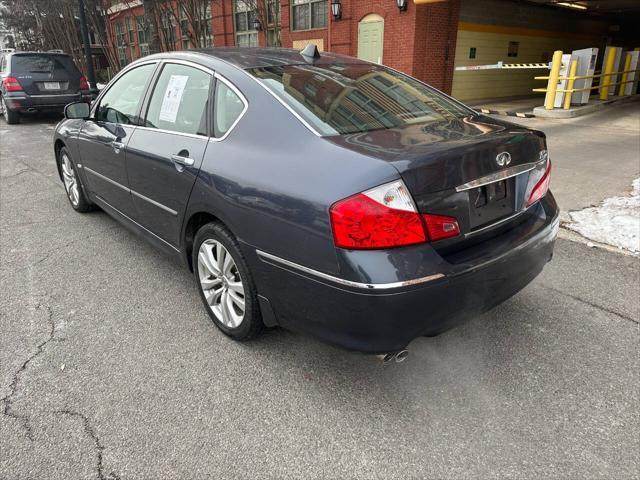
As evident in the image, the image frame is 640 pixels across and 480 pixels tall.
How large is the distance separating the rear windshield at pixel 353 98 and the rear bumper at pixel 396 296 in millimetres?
769

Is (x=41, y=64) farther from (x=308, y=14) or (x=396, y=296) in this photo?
(x=396, y=296)

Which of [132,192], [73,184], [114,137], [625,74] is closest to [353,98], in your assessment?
[132,192]

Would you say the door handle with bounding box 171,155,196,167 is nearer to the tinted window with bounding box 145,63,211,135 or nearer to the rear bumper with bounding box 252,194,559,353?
the tinted window with bounding box 145,63,211,135

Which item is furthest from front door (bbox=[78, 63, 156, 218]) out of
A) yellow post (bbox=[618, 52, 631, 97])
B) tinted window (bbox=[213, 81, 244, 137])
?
yellow post (bbox=[618, 52, 631, 97])

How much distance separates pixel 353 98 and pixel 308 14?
48.7 ft

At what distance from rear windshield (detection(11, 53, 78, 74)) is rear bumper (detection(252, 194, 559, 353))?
12.7m

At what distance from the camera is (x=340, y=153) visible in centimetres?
216

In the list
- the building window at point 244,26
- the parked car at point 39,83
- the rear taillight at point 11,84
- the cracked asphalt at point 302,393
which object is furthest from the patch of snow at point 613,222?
the building window at point 244,26

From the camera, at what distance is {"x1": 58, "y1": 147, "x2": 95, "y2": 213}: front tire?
505 cm

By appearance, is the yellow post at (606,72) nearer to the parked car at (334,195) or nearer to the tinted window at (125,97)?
the parked car at (334,195)

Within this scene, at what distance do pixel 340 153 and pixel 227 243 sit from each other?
881 millimetres

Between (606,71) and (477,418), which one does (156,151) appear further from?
(606,71)

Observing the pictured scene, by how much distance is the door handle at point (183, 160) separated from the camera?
2.86m

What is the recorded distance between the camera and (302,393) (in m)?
2.51
